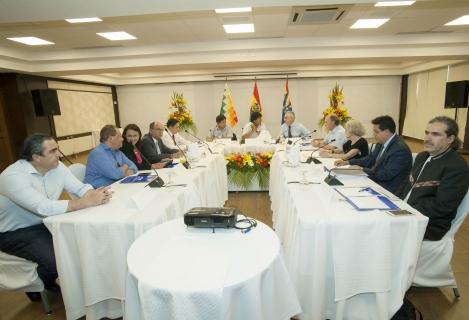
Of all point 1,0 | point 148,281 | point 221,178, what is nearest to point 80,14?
point 1,0

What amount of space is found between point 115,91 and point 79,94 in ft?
6.36

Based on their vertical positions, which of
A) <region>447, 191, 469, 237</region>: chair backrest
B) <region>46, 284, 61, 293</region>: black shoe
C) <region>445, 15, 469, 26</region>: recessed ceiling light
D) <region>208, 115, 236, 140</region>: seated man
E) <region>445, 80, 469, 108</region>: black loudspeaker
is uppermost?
<region>445, 15, 469, 26</region>: recessed ceiling light

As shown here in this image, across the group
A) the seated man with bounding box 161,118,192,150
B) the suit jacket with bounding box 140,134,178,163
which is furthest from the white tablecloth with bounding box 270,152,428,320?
the seated man with bounding box 161,118,192,150

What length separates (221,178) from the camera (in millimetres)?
3674

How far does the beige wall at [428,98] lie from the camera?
23.8 ft

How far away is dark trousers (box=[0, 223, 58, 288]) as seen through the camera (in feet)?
5.83

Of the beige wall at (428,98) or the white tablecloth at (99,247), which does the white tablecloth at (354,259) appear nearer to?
the white tablecloth at (99,247)

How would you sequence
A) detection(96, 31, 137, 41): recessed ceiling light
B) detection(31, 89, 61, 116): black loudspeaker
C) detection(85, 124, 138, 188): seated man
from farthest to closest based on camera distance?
detection(31, 89, 61, 116): black loudspeaker, detection(96, 31, 137, 41): recessed ceiling light, detection(85, 124, 138, 188): seated man

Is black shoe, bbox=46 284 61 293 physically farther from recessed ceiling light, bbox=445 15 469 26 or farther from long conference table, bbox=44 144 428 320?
recessed ceiling light, bbox=445 15 469 26

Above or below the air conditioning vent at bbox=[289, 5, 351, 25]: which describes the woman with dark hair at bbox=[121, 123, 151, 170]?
below

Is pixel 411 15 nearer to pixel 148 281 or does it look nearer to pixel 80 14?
pixel 80 14

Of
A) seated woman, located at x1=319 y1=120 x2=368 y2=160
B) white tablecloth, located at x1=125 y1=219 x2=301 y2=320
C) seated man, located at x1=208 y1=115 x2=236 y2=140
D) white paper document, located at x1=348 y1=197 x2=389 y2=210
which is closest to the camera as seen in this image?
white tablecloth, located at x1=125 y1=219 x2=301 y2=320

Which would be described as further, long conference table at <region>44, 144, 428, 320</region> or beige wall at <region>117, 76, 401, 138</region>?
beige wall at <region>117, 76, 401, 138</region>

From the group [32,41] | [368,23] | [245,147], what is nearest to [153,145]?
[245,147]
